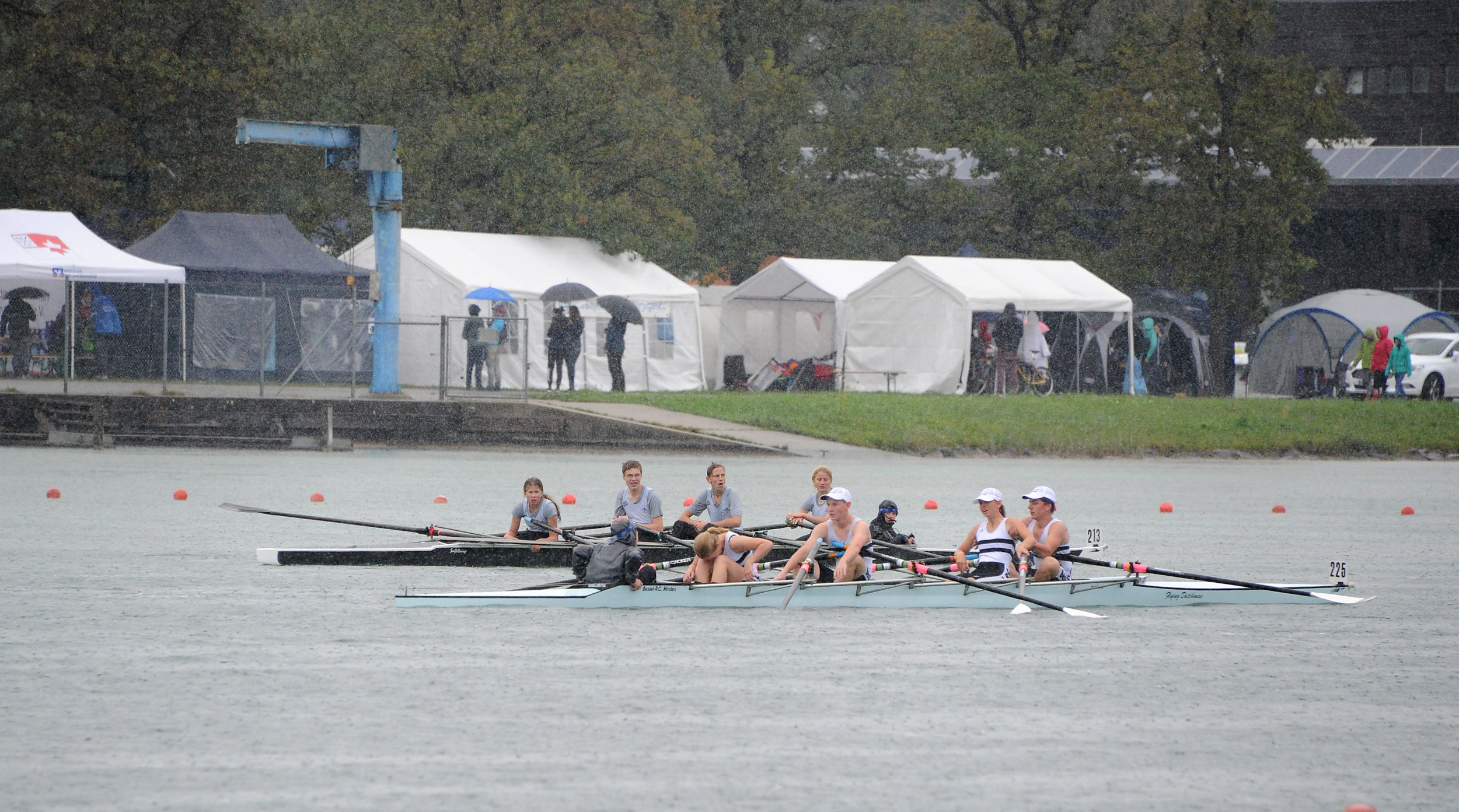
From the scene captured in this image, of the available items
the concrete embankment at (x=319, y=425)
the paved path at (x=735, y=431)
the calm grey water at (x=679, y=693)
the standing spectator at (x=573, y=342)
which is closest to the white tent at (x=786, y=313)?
the standing spectator at (x=573, y=342)

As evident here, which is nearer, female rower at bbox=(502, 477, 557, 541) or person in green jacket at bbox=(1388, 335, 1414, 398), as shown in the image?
female rower at bbox=(502, 477, 557, 541)

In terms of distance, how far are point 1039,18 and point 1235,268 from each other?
10.5 m

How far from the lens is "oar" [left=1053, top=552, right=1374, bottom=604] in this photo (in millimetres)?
12172

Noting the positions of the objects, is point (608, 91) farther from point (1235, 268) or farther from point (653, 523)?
point (653, 523)

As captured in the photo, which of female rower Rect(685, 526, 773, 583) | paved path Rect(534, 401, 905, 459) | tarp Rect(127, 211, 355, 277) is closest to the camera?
female rower Rect(685, 526, 773, 583)

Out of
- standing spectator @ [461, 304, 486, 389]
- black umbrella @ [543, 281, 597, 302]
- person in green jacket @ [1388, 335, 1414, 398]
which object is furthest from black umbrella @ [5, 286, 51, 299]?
person in green jacket @ [1388, 335, 1414, 398]

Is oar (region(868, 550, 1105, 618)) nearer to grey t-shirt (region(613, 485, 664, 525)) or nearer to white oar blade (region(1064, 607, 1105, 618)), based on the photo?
white oar blade (region(1064, 607, 1105, 618))

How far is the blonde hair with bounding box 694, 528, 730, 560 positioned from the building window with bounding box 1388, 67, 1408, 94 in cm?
6095

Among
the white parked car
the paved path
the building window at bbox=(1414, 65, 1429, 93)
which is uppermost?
the building window at bbox=(1414, 65, 1429, 93)

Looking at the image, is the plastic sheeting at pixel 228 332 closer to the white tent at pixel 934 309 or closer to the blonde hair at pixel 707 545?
the white tent at pixel 934 309

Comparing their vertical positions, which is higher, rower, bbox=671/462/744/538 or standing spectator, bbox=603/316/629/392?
standing spectator, bbox=603/316/629/392

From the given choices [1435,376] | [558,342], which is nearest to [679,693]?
[558,342]

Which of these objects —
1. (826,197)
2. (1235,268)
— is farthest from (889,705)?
(826,197)

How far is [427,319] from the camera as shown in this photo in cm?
3544
